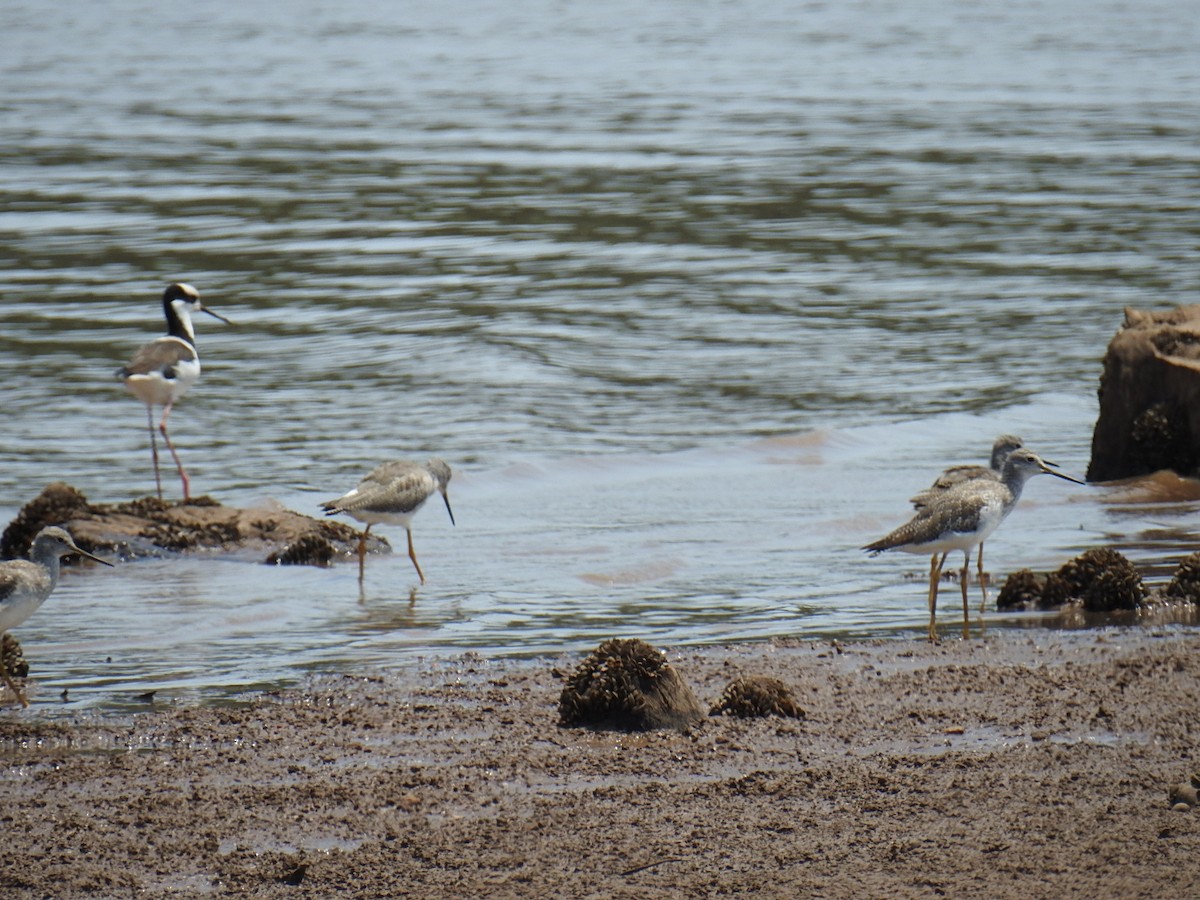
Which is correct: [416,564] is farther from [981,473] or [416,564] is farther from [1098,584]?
[1098,584]

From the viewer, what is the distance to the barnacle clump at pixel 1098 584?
32.6 feet

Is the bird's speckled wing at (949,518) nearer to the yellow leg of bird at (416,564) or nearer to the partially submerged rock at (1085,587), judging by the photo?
the partially submerged rock at (1085,587)

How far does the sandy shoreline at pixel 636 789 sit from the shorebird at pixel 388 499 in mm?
3013

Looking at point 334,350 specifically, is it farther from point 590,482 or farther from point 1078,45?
point 1078,45

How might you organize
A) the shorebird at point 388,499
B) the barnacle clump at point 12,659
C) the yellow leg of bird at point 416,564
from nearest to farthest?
the barnacle clump at point 12,659, the yellow leg of bird at point 416,564, the shorebird at point 388,499

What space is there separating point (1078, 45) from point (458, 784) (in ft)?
160

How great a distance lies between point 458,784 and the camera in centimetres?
720

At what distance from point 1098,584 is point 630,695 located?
131 inches

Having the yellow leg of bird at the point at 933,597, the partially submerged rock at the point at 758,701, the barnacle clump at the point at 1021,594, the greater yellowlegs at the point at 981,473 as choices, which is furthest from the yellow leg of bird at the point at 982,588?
the partially submerged rock at the point at 758,701

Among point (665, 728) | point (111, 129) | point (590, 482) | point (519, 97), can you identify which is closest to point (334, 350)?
point (590, 482)

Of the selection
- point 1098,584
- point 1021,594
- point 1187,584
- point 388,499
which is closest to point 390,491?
point 388,499

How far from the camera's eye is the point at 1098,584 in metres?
9.96

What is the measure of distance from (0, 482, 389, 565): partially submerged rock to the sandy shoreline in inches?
145

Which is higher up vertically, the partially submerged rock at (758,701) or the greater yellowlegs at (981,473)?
the greater yellowlegs at (981,473)
